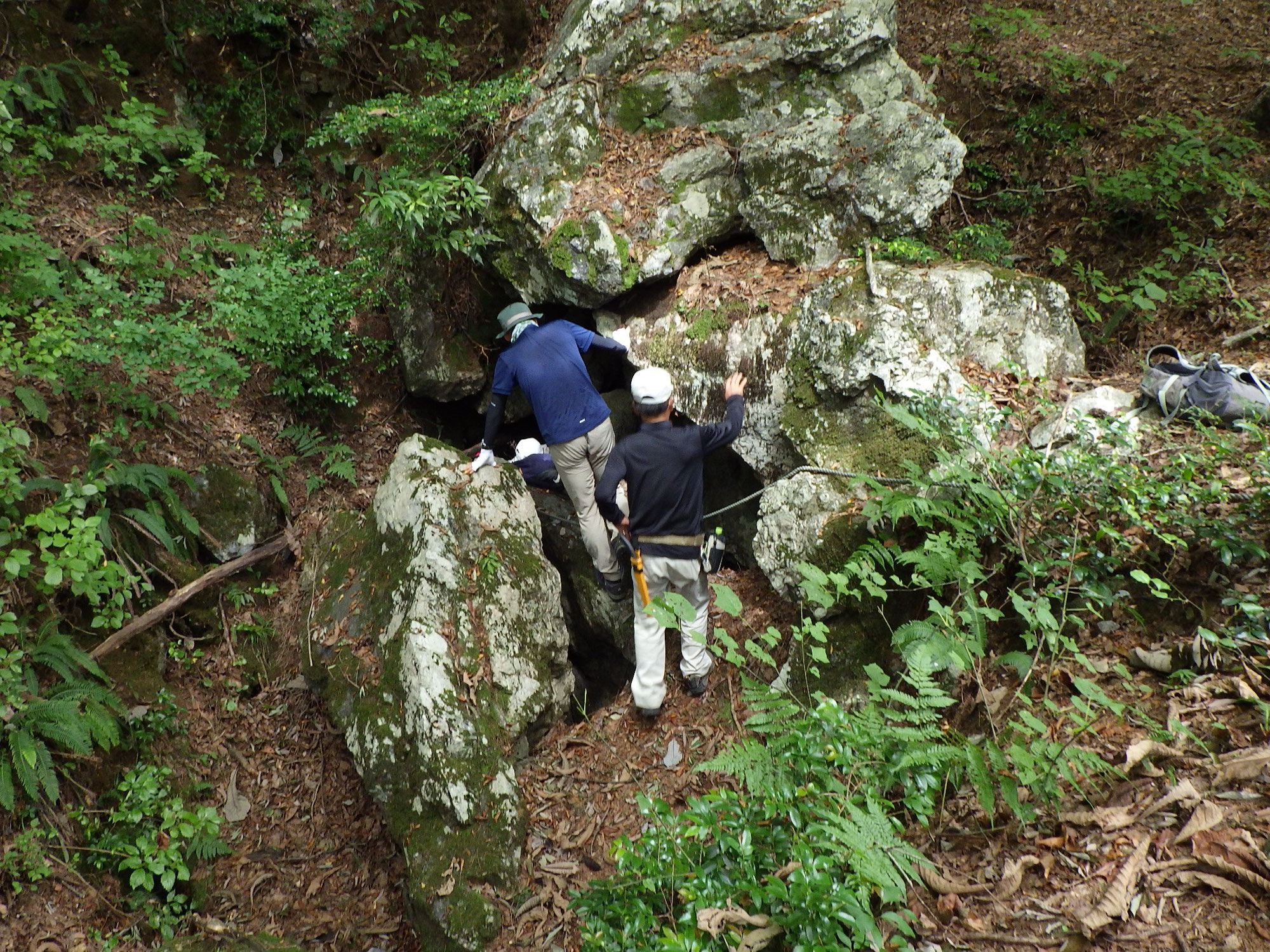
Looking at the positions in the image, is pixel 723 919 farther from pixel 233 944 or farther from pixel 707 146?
pixel 707 146

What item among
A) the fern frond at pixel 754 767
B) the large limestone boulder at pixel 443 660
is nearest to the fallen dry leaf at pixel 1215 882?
the fern frond at pixel 754 767

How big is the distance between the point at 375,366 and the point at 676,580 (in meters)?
5.09

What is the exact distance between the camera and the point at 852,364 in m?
5.70

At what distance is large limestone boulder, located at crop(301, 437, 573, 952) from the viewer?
514 centimetres

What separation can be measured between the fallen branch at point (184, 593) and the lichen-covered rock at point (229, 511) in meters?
0.12

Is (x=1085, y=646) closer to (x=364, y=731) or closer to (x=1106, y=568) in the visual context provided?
(x=1106, y=568)

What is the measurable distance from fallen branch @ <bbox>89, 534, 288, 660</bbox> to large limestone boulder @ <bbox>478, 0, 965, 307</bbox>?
3.86m

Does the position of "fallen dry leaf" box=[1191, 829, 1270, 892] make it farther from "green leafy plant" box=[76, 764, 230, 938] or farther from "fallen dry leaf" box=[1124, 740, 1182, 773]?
"green leafy plant" box=[76, 764, 230, 938]

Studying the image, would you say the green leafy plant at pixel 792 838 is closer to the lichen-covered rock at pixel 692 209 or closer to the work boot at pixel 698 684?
the work boot at pixel 698 684

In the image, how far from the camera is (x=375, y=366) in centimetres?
872

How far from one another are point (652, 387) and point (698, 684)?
2.51m

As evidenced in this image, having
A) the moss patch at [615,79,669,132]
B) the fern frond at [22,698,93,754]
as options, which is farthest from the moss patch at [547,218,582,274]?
the fern frond at [22,698,93,754]

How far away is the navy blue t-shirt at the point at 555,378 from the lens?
6500 millimetres

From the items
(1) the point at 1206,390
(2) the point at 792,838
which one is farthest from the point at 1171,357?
(2) the point at 792,838
